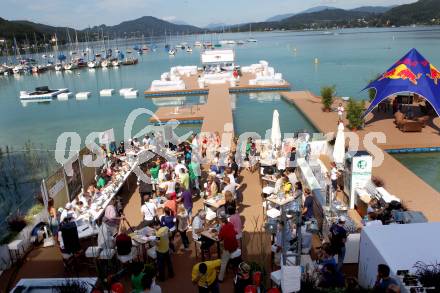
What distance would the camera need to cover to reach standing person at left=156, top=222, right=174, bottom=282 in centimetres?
681

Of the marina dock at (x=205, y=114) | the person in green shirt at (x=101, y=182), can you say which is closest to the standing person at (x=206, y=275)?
the person in green shirt at (x=101, y=182)

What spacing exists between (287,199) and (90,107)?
28.4 m

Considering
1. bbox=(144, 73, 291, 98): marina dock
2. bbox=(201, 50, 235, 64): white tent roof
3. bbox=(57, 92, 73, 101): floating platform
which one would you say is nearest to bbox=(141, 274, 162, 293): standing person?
bbox=(144, 73, 291, 98): marina dock

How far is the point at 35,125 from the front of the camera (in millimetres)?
29359

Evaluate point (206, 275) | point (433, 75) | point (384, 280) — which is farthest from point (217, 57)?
point (384, 280)

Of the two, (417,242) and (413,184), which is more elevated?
(417,242)

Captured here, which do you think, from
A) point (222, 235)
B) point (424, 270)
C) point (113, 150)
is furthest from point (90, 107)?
point (424, 270)

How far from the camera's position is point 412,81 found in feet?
58.9

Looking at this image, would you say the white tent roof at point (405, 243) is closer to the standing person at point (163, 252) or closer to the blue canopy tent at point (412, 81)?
the standing person at point (163, 252)

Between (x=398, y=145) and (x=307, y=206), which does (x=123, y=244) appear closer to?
(x=307, y=206)

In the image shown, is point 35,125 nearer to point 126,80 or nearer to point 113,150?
point 113,150

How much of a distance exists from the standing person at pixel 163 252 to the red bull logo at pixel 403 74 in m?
15.3

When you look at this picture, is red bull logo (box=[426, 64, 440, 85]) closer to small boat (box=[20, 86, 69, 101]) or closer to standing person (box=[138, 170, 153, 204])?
standing person (box=[138, 170, 153, 204])

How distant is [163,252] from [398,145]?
1215cm
